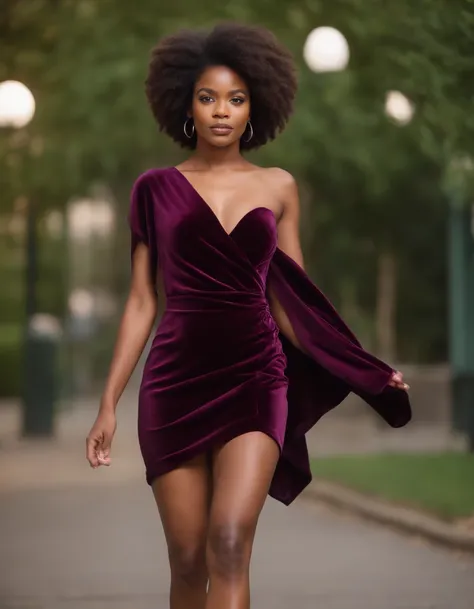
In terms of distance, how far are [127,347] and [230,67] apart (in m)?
0.89

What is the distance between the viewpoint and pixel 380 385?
5.37m

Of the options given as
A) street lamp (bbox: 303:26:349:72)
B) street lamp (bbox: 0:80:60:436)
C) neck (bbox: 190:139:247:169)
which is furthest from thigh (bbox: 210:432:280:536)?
street lamp (bbox: 0:80:60:436)

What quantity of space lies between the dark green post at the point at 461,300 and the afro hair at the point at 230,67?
49.2 feet

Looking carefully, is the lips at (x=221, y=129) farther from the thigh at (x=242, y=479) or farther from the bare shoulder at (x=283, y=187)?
the thigh at (x=242, y=479)

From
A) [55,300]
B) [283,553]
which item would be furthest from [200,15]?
[55,300]

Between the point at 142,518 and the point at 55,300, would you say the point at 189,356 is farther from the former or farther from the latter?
the point at 55,300

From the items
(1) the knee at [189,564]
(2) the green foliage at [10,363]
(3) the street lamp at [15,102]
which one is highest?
(1) the knee at [189,564]

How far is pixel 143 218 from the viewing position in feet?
17.6

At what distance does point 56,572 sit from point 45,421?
13.3m

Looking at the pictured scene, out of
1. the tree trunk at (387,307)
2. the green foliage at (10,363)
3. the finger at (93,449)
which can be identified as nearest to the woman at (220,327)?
the finger at (93,449)

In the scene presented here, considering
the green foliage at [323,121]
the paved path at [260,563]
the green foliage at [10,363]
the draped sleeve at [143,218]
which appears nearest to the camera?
the draped sleeve at [143,218]

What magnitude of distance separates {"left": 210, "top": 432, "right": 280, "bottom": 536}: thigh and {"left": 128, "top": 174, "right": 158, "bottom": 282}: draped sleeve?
0.62 metres

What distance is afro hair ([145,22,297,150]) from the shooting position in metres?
5.40

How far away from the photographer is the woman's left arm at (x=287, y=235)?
17.8 feet
